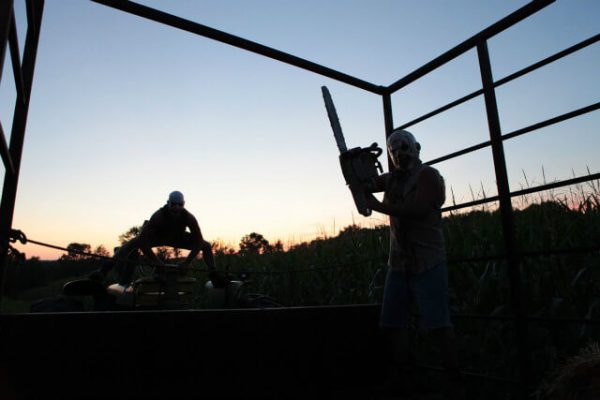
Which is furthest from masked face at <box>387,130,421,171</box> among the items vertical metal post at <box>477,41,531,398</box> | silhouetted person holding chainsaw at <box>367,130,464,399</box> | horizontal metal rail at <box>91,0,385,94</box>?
horizontal metal rail at <box>91,0,385,94</box>

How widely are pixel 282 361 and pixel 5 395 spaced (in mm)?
1260

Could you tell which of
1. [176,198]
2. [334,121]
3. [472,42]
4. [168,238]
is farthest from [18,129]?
[168,238]

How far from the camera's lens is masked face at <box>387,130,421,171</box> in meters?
2.79

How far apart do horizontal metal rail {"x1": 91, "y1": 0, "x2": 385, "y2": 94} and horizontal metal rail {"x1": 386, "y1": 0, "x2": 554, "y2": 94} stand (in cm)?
31

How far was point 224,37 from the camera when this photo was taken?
274 cm

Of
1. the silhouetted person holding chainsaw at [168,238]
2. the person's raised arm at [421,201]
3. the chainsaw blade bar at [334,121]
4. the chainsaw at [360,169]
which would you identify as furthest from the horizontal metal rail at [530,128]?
the silhouetted person holding chainsaw at [168,238]

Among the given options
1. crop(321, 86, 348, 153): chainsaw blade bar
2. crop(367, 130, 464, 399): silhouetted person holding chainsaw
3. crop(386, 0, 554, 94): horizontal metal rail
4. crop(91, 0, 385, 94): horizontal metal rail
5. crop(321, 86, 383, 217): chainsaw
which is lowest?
crop(367, 130, 464, 399): silhouetted person holding chainsaw

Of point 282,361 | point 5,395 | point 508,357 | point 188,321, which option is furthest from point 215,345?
point 508,357

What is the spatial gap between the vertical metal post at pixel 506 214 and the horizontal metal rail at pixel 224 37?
38.8 inches

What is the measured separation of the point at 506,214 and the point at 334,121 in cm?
117

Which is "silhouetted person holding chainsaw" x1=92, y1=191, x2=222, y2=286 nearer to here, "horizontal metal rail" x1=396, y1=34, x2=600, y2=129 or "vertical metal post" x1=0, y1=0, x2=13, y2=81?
"horizontal metal rail" x1=396, y1=34, x2=600, y2=129

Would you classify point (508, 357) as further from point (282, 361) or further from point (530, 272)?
point (282, 361)

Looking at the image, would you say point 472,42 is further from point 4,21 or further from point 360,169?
point 4,21

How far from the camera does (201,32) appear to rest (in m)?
2.66
